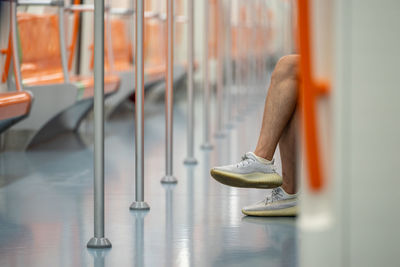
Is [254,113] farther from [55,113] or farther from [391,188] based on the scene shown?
[391,188]

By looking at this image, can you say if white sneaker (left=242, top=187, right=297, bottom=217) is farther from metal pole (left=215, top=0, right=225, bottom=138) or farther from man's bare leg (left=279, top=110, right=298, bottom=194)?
metal pole (left=215, top=0, right=225, bottom=138)

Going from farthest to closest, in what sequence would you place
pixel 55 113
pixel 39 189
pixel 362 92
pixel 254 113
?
pixel 254 113, pixel 55 113, pixel 39 189, pixel 362 92

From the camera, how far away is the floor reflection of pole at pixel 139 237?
1.57 meters

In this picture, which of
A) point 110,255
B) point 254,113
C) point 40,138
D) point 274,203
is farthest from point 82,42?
point 110,255

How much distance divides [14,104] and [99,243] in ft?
3.83

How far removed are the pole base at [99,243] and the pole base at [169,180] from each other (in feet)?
3.19

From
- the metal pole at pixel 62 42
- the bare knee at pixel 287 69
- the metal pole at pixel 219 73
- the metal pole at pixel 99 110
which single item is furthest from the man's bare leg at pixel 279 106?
the metal pole at pixel 219 73

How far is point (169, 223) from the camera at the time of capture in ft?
6.40

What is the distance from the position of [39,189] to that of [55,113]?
113cm

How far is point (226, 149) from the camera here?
366 cm

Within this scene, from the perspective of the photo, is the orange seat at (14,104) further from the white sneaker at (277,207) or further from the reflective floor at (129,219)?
the white sneaker at (277,207)

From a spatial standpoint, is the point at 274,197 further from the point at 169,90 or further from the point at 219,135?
the point at 219,135

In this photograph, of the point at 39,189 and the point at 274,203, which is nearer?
the point at 274,203

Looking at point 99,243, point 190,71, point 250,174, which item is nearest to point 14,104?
point 190,71
